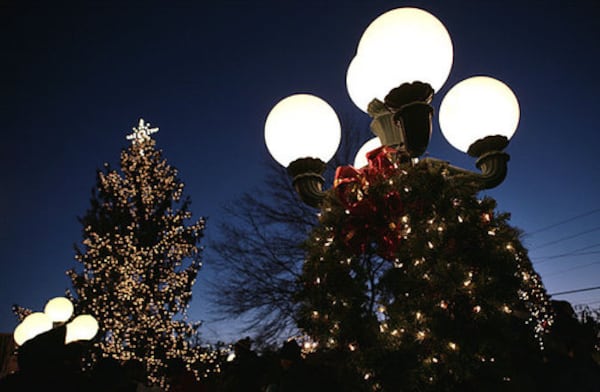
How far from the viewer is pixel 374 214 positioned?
7.64 feet

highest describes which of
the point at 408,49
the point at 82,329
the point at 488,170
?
the point at 408,49

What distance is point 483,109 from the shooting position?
254 cm

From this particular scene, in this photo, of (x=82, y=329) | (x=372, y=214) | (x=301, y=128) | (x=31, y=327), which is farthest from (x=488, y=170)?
(x=82, y=329)

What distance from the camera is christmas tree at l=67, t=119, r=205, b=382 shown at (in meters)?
13.9

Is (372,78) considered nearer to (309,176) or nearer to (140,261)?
(309,176)

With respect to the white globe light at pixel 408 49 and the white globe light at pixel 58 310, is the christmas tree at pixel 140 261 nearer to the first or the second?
the white globe light at pixel 58 310

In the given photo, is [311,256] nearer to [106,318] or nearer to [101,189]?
[106,318]

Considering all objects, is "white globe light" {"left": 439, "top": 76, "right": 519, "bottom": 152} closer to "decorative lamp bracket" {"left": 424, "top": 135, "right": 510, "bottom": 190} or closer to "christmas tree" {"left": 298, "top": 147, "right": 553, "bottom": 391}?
"decorative lamp bracket" {"left": 424, "top": 135, "right": 510, "bottom": 190}

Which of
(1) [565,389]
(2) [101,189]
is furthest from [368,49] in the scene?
(2) [101,189]

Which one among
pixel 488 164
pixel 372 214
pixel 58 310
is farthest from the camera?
pixel 58 310

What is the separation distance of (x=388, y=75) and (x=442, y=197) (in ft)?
2.68

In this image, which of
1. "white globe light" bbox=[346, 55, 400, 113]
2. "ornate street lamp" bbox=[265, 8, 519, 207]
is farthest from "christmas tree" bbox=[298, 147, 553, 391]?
"white globe light" bbox=[346, 55, 400, 113]

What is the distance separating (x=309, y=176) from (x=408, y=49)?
3.63ft

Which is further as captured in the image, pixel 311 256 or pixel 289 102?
pixel 289 102
